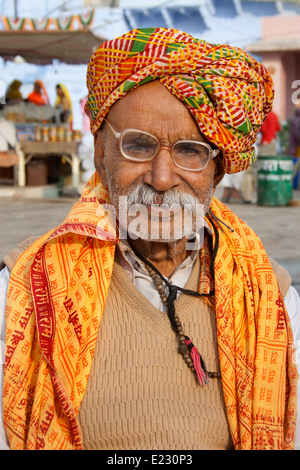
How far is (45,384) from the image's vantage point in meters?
1.81

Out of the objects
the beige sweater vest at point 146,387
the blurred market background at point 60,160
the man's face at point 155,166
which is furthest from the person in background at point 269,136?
the beige sweater vest at point 146,387

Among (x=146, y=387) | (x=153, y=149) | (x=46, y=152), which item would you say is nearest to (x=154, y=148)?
(x=153, y=149)

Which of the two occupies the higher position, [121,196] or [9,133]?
[121,196]

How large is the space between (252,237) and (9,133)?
31.9 ft

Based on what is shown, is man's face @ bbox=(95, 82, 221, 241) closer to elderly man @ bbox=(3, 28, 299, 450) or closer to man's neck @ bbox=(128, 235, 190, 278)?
elderly man @ bbox=(3, 28, 299, 450)

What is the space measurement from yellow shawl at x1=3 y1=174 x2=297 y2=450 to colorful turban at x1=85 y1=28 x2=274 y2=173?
0.43 metres

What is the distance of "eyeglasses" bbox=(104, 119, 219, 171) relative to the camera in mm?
1970

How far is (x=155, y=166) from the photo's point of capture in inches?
77.4

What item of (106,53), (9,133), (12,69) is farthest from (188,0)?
(106,53)

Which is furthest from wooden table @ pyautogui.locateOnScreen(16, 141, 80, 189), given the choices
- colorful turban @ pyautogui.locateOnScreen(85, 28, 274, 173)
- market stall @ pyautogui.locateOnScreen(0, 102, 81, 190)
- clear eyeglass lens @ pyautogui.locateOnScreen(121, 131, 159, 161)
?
clear eyeglass lens @ pyautogui.locateOnScreen(121, 131, 159, 161)

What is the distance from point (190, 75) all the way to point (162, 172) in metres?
0.34

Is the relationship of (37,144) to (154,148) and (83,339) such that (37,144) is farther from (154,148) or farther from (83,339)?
(83,339)
